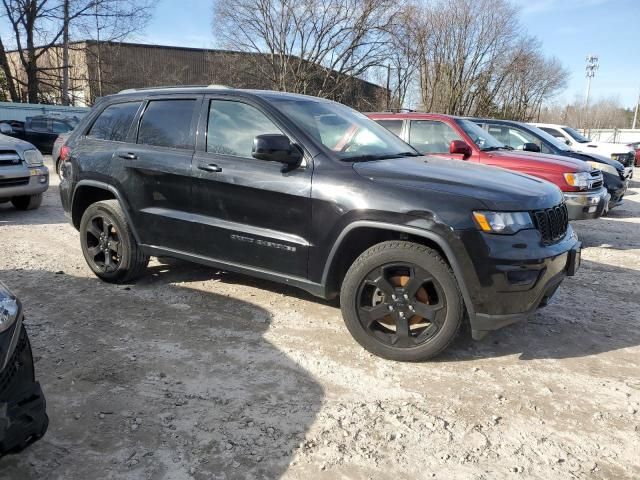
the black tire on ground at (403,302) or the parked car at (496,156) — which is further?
the parked car at (496,156)

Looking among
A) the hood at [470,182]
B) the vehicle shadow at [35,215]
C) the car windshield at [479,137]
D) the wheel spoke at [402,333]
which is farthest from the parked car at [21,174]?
the wheel spoke at [402,333]

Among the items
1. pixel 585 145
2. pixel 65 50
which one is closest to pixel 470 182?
pixel 585 145

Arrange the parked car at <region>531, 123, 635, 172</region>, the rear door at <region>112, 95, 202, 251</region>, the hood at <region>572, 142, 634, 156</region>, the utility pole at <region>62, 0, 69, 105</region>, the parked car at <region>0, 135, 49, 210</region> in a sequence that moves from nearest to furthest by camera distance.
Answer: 1. the rear door at <region>112, 95, 202, 251</region>
2. the parked car at <region>0, 135, 49, 210</region>
3. the parked car at <region>531, 123, 635, 172</region>
4. the hood at <region>572, 142, 634, 156</region>
5. the utility pole at <region>62, 0, 69, 105</region>

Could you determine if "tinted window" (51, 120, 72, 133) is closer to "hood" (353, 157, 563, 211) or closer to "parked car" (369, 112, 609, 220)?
"parked car" (369, 112, 609, 220)

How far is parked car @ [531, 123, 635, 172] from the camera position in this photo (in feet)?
43.3

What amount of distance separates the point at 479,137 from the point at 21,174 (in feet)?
22.5

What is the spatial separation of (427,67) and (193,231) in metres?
31.5

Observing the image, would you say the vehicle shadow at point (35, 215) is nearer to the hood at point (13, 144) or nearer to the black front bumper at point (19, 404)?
the hood at point (13, 144)

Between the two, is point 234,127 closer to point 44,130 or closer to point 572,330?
point 572,330

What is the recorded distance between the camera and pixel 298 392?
307 centimetres

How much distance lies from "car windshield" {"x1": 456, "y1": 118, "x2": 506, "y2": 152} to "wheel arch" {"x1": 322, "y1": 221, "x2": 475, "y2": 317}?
415cm

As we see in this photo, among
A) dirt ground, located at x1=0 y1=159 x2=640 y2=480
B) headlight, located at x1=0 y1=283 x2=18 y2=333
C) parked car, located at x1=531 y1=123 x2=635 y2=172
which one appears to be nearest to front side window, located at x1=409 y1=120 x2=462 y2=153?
dirt ground, located at x1=0 y1=159 x2=640 y2=480

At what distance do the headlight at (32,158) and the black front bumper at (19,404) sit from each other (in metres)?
7.01

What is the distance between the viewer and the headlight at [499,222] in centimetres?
310
